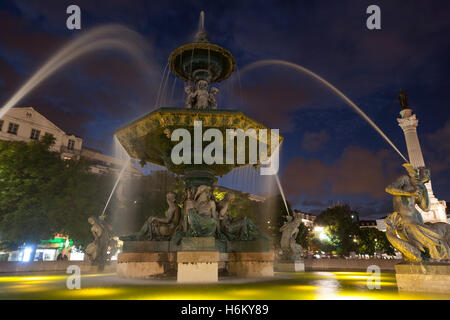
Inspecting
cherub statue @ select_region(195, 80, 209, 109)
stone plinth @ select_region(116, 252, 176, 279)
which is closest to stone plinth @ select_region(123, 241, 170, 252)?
stone plinth @ select_region(116, 252, 176, 279)

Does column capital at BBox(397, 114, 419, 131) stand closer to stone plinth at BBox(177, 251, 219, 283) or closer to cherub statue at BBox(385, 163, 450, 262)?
cherub statue at BBox(385, 163, 450, 262)

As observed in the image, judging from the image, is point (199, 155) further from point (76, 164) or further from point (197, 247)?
point (76, 164)

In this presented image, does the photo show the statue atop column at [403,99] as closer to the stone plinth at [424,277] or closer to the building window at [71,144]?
the stone plinth at [424,277]

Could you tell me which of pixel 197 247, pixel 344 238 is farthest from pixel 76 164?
pixel 344 238

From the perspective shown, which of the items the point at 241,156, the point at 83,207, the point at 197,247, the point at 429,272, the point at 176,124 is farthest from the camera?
the point at 83,207

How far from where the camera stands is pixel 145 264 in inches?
395

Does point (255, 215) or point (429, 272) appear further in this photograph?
point (255, 215)

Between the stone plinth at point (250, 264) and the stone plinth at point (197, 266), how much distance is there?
197 centimetres

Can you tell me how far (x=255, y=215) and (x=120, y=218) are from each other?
69.9 feet

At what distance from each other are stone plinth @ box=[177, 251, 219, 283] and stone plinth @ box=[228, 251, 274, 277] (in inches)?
77.7

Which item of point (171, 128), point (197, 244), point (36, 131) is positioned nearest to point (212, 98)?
point (171, 128)

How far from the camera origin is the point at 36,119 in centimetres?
4884

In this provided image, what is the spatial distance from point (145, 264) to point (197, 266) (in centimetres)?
244

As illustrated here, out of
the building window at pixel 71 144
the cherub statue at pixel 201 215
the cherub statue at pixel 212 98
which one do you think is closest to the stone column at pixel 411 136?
the cherub statue at pixel 212 98
